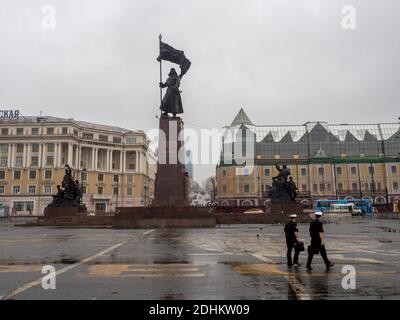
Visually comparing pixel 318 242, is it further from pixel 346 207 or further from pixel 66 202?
pixel 346 207

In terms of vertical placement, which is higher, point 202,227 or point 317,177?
point 317,177

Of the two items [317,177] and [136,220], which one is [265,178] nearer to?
[317,177]

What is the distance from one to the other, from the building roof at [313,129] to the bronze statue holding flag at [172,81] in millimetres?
61055

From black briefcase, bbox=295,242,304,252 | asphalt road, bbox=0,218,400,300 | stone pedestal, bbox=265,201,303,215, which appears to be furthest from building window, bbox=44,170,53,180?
black briefcase, bbox=295,242,304,252

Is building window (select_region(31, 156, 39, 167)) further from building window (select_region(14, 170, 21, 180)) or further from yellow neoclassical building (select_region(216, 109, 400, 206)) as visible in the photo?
yellow neoclassical building (select_region(216, 109, 400, 206))

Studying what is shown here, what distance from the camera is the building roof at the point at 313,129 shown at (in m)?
96.7

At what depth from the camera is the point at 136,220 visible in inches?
1228

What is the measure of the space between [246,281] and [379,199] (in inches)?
3475

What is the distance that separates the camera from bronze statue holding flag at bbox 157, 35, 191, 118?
111ft

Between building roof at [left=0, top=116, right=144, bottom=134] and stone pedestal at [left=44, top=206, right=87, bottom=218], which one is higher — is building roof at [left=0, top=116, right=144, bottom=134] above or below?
above

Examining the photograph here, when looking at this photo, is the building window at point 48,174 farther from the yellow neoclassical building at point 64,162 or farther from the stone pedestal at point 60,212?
the stone pedestal at point 60,212

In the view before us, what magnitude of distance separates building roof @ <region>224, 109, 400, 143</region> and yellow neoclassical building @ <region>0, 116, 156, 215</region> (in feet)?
90.5

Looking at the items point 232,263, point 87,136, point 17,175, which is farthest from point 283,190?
point 17,175
